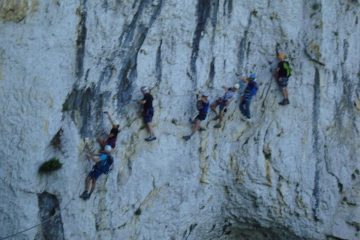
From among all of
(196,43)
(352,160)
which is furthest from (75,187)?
(352,160)

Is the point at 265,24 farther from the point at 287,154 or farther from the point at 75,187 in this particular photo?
the point at 75,187

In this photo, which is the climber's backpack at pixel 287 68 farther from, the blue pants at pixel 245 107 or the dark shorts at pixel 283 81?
the blue pants at pixel 245 107

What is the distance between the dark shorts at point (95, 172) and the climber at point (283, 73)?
6436 millimetres

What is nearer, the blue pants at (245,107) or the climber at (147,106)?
the climber at (147,106)

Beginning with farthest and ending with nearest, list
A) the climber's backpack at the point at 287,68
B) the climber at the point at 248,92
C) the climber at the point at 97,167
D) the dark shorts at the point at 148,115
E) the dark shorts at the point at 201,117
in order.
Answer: the climber's backpack at the point at 287,68 < the climber at the point at 248,92 < the dark shorts at the point at 201,117 < the dark shorts at the point at 148,115 < the climber at the point at 97,167

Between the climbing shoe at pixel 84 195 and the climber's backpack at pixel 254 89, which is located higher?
the climber's backpack at pixel 254 89

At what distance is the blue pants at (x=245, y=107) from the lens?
17.3m

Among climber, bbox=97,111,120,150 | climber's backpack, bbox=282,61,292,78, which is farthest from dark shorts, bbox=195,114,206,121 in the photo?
climber's backpack, bbox=282,61,292,78

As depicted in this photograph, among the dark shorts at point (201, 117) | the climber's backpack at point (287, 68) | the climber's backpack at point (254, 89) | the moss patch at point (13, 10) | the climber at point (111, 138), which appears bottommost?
the climber at point (111, 138)

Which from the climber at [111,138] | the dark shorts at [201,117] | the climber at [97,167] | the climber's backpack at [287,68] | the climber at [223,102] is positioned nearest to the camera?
the climber at [97,167]

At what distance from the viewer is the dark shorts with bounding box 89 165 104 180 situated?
14.4m

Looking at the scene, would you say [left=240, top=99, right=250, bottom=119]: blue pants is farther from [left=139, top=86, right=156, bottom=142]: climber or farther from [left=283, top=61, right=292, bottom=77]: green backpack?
[left=139, top=86, right=156, bottom=142]: climber

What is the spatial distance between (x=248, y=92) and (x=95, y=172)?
17.9 ft

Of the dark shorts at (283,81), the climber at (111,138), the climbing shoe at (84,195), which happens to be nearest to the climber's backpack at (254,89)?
the dark shorts at (283,81)
